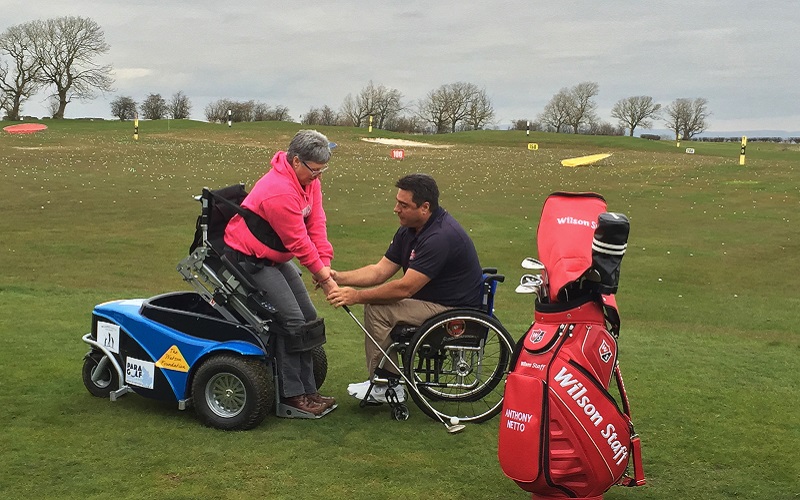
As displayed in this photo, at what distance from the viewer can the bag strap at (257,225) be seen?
5254 millimetres

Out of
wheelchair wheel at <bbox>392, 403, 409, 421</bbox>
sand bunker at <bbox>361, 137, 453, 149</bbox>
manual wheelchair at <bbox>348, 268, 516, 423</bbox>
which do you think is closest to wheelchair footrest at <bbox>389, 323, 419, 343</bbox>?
manual wheelchair at <bbox>348, 268, 516, 423</bbox>

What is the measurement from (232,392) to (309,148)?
65.6 inches

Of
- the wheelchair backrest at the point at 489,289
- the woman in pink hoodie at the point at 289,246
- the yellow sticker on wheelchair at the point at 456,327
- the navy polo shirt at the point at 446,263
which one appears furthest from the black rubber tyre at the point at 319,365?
the wheelchair backrest at the point at 489,289

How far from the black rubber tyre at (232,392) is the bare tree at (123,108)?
86212 millimetres

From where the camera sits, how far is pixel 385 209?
18859 millimetres

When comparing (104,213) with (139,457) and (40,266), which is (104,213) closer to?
(40,266)

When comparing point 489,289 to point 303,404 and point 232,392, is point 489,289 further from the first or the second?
point 232,392

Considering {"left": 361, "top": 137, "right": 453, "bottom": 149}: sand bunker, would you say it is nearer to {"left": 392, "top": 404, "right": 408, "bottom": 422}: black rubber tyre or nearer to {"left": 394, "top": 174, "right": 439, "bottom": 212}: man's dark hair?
{"left": 394, "top": 174, "right": 439, "bottom": 212}: man's dark hair

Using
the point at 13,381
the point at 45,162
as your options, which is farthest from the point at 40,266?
the point at 45,162

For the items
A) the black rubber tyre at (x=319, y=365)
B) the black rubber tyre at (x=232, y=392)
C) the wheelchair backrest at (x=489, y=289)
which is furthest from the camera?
the black rubber tyre at (x=319, y=365)

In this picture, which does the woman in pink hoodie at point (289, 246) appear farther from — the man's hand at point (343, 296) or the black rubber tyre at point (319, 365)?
the black rubber tyre at point (319, 365)

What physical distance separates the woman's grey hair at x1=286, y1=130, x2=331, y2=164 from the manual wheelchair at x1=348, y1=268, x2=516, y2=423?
1.20m

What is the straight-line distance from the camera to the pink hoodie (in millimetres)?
5172

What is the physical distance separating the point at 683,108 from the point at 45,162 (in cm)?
9782
